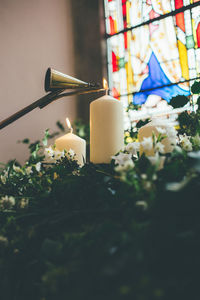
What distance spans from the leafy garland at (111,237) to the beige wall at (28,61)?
57.9 inches

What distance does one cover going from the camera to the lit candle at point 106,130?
2.42ft

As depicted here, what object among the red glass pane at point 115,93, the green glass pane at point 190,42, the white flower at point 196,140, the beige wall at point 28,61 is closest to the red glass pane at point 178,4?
the green glass pane at point 190,42

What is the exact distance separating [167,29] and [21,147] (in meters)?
1.54

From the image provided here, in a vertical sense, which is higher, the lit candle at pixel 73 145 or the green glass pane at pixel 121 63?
the green glass pane at pixel 121 63

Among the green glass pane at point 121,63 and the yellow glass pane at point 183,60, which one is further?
the green glass pane at point 121,63

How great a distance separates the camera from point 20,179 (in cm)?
77

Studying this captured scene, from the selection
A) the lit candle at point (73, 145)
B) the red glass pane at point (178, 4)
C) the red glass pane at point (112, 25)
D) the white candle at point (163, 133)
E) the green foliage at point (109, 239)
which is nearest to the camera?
the green foliage at point (109, 239)

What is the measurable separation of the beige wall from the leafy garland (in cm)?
147

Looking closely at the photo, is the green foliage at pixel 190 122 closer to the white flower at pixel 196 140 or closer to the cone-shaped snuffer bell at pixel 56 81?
the white flower at pixel 196 140

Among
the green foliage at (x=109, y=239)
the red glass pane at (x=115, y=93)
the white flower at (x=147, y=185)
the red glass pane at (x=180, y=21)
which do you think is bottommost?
the green foliage at (x=109, y=239)

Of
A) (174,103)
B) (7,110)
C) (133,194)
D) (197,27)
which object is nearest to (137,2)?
(197,27)

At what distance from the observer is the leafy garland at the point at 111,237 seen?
303 millimetres

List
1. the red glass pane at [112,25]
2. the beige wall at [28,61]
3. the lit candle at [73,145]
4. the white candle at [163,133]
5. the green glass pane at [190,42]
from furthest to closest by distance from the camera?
the red glass pane at [112,25] → the green glass pane at [190,42] → the beige wall at [28,61] → the lit candle at [73,145] → the white candle at [163,133]

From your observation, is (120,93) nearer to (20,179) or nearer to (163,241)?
(20,179)
